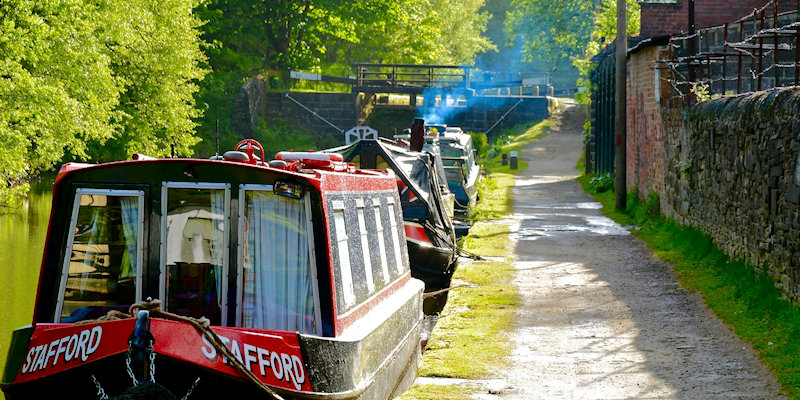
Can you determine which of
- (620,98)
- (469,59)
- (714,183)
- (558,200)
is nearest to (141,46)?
(558,200)

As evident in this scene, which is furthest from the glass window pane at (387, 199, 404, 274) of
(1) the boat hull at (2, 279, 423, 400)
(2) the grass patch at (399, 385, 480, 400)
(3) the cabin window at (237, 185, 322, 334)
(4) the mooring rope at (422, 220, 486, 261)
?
(4) the mooring rope at (422, 220, 486, 261)

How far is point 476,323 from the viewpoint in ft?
39.4

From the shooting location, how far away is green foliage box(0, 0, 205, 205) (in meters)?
24.9

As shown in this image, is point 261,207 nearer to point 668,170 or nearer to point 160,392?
point 160,392

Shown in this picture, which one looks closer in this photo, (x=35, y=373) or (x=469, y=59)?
(x=35, y=373)

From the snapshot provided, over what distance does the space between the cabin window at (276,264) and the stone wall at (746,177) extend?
526 centimetres

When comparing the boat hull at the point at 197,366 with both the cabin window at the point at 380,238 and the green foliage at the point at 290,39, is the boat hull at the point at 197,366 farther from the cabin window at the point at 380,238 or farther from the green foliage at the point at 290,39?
the green foliage at the point at 290,39

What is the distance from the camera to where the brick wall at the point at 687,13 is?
1065 inches

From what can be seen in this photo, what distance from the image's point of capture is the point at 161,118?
37.1 metres

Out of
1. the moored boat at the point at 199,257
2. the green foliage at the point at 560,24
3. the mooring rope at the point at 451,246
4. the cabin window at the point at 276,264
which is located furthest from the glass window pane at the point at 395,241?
the green foliage at the point at 560,24

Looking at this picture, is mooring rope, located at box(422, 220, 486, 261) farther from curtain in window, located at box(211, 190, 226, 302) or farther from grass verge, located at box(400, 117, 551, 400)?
curtain in window, located at box(211, 190, 226, 302)

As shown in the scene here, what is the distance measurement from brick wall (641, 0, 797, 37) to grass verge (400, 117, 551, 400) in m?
8.80

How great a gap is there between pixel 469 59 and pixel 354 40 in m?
31.3

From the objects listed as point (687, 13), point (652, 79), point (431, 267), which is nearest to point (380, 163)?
point (431, 267)
